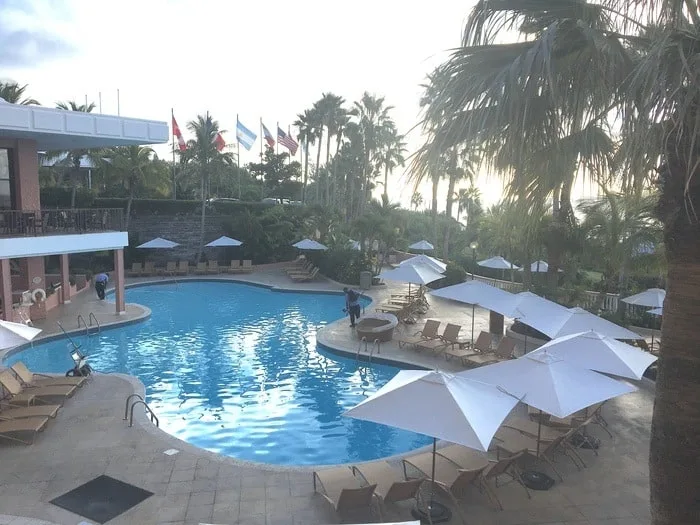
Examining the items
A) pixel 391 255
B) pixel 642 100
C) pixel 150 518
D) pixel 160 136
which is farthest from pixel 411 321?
pixel 391 255

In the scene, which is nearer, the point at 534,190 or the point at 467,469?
the point at 534,190

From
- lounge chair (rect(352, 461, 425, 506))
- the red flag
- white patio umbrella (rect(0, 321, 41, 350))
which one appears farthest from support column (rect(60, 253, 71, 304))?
lounge chair (rect(352, 461, 425, 506))

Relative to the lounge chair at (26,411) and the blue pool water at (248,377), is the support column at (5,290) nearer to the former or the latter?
the blue pool water at (248,377)

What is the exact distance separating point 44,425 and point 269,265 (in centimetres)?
2449

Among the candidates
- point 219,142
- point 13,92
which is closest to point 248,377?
point 13,92

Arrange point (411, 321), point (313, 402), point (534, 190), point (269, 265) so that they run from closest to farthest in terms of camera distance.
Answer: point (534, 190)
point (313, 402)
point (411, 321)
point (269, 265)

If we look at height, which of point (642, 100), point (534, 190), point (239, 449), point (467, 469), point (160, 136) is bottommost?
point (239, 449)

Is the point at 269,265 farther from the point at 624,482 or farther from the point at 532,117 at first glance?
the point at 532,117

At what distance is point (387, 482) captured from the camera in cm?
750

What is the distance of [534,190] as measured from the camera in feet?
17.2

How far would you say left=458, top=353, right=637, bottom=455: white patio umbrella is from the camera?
7.53 meters

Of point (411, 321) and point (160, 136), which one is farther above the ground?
point (160, 136)

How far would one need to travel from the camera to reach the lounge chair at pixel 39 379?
37.6 ft

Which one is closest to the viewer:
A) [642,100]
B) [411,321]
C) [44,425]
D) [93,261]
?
[642,100]
